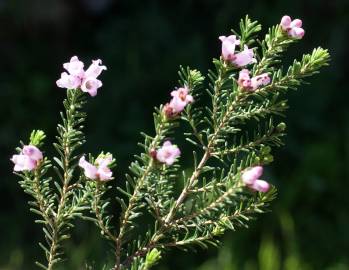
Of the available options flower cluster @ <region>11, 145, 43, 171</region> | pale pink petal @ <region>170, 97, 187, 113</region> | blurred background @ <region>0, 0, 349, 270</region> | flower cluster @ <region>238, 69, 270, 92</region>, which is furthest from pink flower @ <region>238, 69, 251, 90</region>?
blurred background @ <region>0, 0, 349, 270</region>

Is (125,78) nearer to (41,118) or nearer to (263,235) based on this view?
(41,118)

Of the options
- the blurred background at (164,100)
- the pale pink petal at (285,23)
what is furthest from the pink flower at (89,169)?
the blurred background at (164,100)

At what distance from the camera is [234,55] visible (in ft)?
3.70

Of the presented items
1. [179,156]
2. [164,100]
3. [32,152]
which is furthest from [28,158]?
[164,100]

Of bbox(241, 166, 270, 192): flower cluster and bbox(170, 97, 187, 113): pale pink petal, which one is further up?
bbox(170, 97, 187, 113): pale pink petal

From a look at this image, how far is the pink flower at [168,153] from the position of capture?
1053 millimetres

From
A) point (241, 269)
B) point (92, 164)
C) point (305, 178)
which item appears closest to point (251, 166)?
point (92, 164)

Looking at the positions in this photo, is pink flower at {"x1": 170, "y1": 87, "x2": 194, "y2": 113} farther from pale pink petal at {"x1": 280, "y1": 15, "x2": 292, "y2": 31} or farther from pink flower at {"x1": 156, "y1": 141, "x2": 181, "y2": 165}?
pale pink petal at {"x1": 280, "y1": 15, "x2": 292, "y2": 31}

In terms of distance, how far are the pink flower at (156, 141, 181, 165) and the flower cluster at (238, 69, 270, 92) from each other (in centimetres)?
14

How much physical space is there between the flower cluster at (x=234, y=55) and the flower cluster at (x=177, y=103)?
0.09 m

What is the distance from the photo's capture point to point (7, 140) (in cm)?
419

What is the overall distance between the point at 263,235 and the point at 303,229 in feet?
0.84

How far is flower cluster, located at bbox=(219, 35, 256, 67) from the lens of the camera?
1119mm

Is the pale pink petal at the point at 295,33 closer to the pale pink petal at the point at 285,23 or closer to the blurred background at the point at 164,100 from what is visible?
the pale pink petal at the point at 285,23
